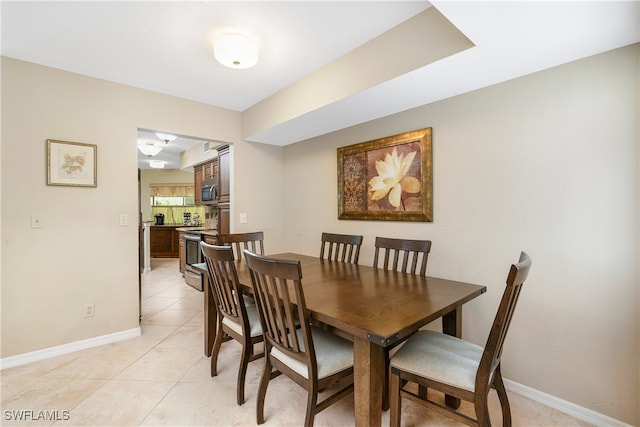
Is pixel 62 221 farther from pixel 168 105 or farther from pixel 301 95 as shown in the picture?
pixel 301 95

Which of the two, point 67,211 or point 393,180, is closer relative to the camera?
point 67,211

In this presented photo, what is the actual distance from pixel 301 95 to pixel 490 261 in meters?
2.12

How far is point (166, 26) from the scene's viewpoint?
192 centimetres

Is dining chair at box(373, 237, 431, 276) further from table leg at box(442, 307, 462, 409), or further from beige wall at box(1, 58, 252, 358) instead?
beige wall at box(1, 58, 252, 358)

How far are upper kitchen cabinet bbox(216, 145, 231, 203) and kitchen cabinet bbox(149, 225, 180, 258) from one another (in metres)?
4.21

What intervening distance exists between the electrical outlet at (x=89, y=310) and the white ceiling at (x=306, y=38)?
2.12 m

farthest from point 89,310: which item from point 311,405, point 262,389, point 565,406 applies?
point 565,406

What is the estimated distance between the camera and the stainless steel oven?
4.68m

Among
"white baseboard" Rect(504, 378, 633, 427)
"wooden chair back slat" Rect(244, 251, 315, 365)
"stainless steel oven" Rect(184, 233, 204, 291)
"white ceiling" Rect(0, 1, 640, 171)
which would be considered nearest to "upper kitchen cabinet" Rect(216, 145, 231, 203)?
"stainless steel oven" Rect(184, 233, 204, 291)

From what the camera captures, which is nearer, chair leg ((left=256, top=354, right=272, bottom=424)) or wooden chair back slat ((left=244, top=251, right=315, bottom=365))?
wooden chair back slat ((left=244, top=251, right=315, bottom=365))

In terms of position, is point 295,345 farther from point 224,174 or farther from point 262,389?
point 224,174

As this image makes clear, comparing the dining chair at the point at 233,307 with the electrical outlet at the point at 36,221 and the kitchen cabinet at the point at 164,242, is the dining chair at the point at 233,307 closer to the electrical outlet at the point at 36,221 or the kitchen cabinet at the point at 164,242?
the electrical outlet at the point at 36,221

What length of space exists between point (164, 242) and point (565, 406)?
8127 millimetres

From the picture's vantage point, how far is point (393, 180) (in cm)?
268
